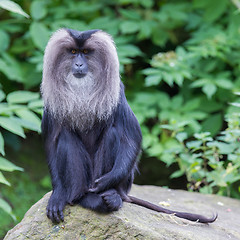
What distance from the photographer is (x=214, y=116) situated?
24.3 feet

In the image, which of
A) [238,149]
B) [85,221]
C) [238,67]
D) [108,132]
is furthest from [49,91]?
[238,67]

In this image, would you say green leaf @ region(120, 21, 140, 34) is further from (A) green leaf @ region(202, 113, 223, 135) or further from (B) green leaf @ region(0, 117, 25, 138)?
(B) green leaf @ region(0, 117, 25, 138)

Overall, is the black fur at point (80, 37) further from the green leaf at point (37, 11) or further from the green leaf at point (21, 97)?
the green leaf at point (37, 11)

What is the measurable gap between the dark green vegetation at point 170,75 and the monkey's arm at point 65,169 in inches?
33.4

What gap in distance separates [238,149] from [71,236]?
9.00ft

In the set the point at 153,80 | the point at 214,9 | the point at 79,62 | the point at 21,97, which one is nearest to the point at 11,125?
the point at 21,97

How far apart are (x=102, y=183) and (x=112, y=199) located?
17 cm

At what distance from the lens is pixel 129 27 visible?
7.39 metres

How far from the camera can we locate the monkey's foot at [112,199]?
4.25 m

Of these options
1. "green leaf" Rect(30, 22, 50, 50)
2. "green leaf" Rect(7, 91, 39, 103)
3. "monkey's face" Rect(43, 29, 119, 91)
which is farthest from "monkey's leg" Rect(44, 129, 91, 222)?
"green leaf" Rect(30, 22, 50, 50)

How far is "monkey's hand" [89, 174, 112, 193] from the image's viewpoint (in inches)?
170

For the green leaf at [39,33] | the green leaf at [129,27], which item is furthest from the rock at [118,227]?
the green leaf at [129,27]

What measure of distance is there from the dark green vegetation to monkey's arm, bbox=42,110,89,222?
849 millimetres

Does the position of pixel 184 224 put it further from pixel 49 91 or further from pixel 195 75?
pixel 195 75
